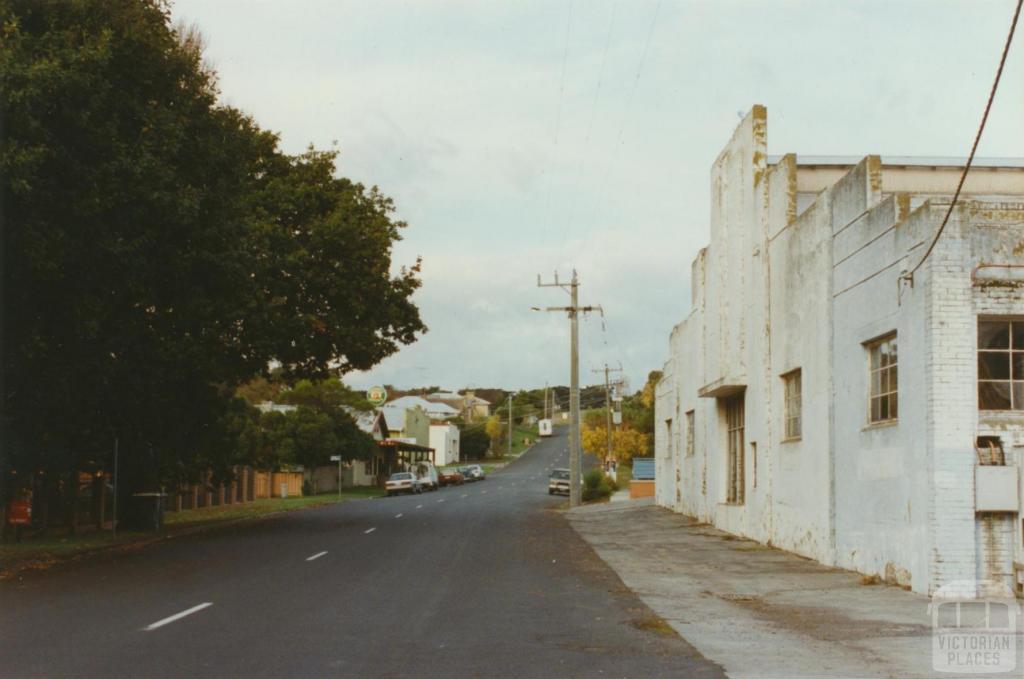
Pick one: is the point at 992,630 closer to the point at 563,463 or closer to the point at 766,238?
the point at 766,238

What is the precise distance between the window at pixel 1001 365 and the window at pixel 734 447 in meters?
14.1

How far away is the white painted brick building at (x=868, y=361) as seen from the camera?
15.2m

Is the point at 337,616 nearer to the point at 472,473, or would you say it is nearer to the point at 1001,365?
the point at 1001,365

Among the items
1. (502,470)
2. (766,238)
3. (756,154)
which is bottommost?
(502,470)

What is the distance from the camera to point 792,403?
23.8 meters

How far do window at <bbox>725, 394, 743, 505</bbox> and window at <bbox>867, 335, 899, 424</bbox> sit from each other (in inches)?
442

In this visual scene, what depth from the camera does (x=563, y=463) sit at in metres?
124

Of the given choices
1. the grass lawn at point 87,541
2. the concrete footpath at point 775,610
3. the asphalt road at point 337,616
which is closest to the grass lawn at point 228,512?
the grass lawn at point 87,541

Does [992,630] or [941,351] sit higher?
[941,351]

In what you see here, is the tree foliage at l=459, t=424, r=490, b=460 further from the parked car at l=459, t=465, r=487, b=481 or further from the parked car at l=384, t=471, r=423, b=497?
the parked car at l=384, t=471, r=423, b=497

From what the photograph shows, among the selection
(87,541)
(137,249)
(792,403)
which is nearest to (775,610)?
(792,403)

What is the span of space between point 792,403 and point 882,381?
233 inches

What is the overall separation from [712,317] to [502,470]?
3485 inches

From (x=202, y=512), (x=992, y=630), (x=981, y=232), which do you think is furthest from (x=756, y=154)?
(x=202, y=512)
